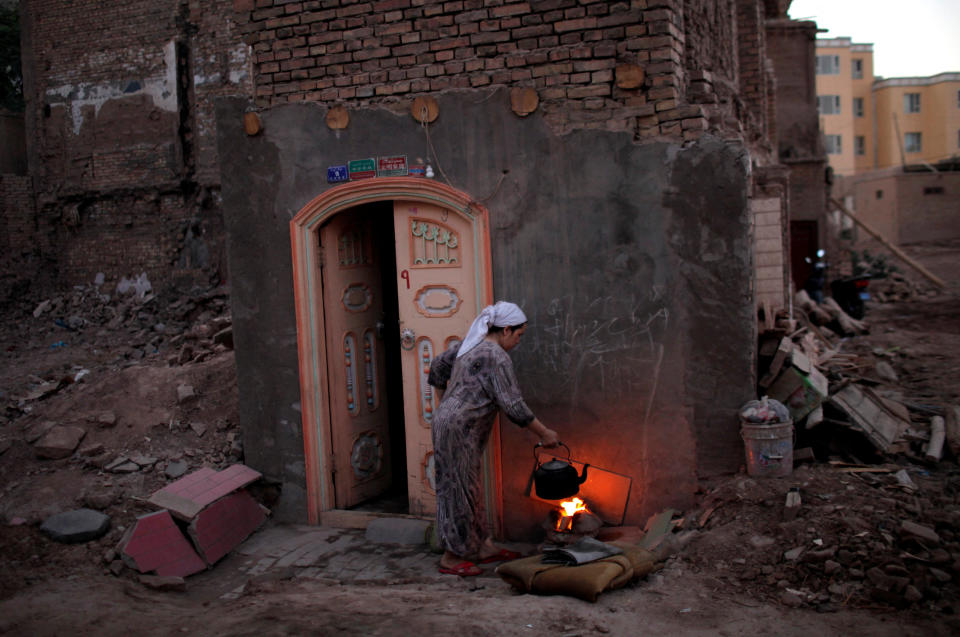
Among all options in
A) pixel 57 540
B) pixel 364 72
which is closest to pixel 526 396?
pixel 364 72

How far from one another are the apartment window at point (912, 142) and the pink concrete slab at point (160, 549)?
49.9 meters

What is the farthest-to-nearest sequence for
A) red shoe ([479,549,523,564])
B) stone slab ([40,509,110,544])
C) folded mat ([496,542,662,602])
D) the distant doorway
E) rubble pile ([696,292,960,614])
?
the distant doorway → stone slab ([40,509,110,544]) → red shoe ([479,549,523,564]) → folded mat ([496,542,662,602]) → rubble pile ([696,292,960,614])

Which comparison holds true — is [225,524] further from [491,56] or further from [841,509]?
[841,509]

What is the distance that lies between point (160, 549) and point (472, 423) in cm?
248

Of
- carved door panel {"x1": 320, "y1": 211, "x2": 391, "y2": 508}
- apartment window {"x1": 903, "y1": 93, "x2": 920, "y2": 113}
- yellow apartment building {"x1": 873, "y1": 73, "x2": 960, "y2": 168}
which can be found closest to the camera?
carved door panel {"x1": 320, "y1": 211, "x2": 391, "y2": 508}

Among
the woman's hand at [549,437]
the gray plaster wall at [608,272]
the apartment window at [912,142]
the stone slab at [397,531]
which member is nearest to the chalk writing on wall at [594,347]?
the gray plaster wall at [608,272]

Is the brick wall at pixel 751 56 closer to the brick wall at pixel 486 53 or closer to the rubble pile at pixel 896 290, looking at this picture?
the brick wall at pixel 486 53

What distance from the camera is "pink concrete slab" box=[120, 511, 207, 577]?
18.1 feet

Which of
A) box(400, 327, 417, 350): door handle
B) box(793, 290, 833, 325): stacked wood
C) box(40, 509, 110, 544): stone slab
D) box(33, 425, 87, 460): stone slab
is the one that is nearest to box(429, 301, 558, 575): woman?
box(400, 327, 417, 350): door handle

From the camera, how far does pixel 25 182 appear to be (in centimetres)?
1955

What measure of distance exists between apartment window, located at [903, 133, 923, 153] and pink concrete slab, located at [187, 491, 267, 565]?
49.1 metres

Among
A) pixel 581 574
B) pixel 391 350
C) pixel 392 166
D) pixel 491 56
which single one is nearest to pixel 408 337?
pixel 391 350

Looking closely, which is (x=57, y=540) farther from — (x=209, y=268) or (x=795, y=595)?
(x=209, y=268)

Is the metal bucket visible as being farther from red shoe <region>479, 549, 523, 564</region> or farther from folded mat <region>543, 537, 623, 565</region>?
red shoe <region>479, 549, 523, 564</region>
